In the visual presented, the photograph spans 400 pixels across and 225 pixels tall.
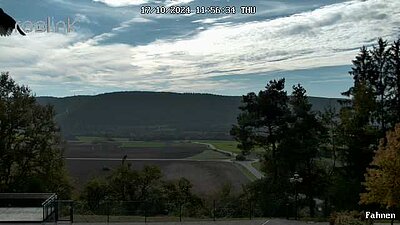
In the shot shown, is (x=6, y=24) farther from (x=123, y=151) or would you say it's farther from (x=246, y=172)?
(x=123, y=151)

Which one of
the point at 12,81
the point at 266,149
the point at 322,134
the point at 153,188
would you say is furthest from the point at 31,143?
the point at 322,134

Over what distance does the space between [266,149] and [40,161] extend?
666 inches

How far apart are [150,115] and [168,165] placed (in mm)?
54425

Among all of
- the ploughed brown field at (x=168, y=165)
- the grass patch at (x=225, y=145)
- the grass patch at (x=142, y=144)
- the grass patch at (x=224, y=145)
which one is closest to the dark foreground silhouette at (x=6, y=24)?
the ploughed brown field at (x=168, y=165)

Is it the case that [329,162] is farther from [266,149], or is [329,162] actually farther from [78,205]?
[78,205]

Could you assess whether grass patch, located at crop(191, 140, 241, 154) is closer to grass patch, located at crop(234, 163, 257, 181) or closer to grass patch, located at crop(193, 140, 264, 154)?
grass patch, located at crop(193, 140, 264, 154)

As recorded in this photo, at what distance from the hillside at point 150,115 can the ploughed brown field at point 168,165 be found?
15625 mm

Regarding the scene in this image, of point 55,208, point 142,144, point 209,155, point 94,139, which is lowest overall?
point 209,155

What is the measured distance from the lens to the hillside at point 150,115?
314 feet

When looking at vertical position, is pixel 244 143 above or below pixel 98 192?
above

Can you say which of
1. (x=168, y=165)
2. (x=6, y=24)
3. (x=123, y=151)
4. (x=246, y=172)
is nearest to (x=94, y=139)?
(x=123, y=151)

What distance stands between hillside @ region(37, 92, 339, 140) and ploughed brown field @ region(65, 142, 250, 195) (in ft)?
51.3

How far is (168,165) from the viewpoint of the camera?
181ft

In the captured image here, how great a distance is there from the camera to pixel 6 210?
1922 centimetres
